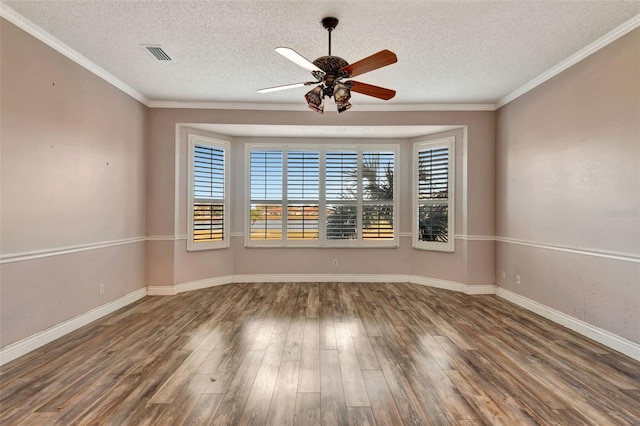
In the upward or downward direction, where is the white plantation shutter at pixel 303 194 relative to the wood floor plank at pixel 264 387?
upward

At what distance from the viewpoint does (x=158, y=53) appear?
334 centimetres

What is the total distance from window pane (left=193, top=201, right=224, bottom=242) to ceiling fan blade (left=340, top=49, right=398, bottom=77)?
3.54m

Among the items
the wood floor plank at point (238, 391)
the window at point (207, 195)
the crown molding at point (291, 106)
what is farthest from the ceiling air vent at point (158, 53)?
the wood floor plank at point (238, 391)

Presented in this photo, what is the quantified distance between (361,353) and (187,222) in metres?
3.50

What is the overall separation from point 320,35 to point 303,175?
115 inches

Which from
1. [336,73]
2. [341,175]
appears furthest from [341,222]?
[336,73]

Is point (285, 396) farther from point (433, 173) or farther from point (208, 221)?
point (433, 173)

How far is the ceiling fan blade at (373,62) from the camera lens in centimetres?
228

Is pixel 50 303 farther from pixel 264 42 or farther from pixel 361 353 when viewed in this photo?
pixel 264 42

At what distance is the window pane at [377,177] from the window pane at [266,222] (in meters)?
1.64

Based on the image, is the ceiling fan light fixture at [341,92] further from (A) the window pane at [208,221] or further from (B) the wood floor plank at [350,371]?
(A) the window pane at [208,221]

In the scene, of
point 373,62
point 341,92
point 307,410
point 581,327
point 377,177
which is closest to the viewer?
point 307,410

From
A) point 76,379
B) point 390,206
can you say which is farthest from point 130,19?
point 390,206

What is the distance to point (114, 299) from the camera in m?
4.03
